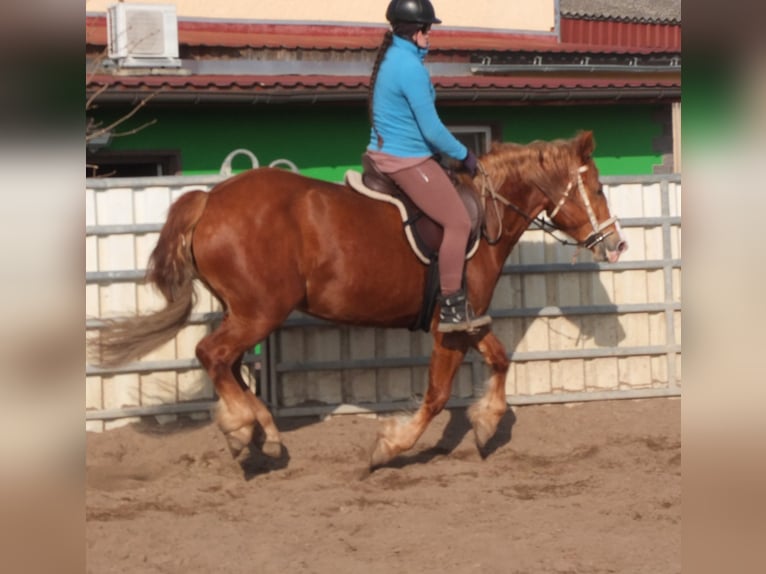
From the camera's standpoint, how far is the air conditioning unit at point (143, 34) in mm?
13859

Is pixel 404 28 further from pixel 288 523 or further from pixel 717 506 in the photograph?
pixel 717 506

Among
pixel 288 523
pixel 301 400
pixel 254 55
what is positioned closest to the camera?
pixel 288 523

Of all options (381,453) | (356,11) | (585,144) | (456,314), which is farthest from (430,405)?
(356,11)

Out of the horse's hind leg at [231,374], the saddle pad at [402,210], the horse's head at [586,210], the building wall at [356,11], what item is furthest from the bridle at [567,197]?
the building wall at [356,11]

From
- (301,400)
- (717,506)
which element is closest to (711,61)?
(717,506)

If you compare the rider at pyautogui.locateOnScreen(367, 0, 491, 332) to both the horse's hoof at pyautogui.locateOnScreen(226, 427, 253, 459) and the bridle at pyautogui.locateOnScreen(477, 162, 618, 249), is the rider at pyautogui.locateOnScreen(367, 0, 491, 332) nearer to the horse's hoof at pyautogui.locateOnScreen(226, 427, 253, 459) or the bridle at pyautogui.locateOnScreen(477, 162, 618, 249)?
the bridle at pyautogui.locateOnScreen(477, 162, 618, 249)

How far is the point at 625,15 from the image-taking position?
2120cm

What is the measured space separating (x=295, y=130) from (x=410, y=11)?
6.74m

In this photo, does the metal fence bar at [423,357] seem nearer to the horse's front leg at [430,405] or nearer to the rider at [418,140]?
the horse's front leg at [430,405]

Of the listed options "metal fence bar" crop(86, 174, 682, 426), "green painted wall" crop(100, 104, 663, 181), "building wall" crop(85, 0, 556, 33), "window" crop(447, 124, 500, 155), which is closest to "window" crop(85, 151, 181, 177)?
"green painted wall" crop(100, 104, 663, 181)

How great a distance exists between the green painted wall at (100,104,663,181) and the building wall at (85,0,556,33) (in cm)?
256

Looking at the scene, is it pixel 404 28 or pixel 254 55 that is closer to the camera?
pixel 404 28

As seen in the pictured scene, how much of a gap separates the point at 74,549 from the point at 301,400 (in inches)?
306

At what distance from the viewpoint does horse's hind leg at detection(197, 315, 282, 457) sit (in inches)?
282
